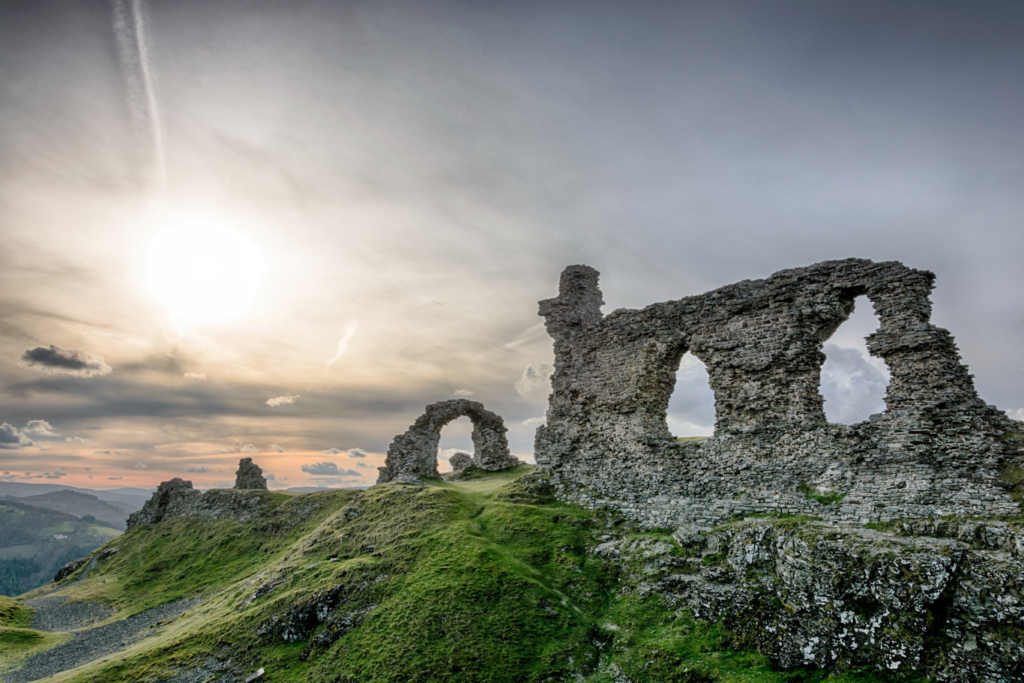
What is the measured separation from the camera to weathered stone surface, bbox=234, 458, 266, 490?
144 ft

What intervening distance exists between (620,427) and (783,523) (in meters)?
8.80

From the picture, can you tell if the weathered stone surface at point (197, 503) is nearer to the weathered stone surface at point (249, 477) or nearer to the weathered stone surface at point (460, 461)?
the weathered stone surface at point (249, 477)

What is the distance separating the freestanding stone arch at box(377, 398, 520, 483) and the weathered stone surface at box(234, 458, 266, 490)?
1412 cm

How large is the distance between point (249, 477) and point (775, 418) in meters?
44.3

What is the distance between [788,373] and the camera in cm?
1850

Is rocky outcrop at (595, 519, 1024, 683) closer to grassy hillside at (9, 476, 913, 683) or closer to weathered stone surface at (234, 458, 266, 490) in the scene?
grassy hillside at (9, 476, 913, 683)

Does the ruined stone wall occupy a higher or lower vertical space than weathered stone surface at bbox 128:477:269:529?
higher

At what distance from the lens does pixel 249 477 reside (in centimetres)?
4403

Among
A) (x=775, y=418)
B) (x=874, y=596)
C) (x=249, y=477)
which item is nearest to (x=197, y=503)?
(x=249, y=477)

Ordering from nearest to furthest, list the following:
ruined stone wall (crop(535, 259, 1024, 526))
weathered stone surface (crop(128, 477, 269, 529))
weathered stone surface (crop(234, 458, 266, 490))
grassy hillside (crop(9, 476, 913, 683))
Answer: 1. grassy hillside (crop(9, 476, 913, 683))
2. ruined stone wall (crop(535, 259, 1024, 526))
3. weathered stone surface (crop(128, 477, 269, 529))
4. weathered stone surface (crop(234, 458, 266, 490))

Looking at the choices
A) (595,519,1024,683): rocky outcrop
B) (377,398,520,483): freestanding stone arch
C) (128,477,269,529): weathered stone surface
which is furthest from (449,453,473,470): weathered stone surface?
(595,519,1024,683): rocky outcrop

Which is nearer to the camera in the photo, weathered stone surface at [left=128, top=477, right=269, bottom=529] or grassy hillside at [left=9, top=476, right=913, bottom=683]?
grassy hillside at [left=9, top=476, right=913, bottom=683]

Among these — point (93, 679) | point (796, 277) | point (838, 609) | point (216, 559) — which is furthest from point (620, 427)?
point (216, 559)

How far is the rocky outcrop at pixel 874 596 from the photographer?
10.3 metres
